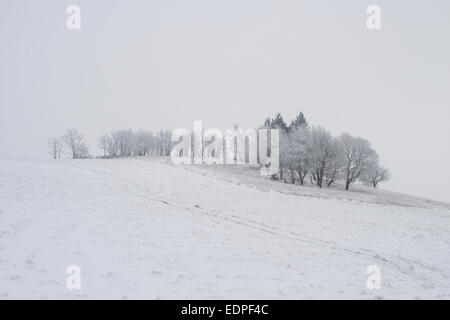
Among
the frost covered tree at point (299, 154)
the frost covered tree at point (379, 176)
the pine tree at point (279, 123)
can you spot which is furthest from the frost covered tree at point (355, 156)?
the pine tree at point (279, 123)

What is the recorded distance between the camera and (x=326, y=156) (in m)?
65.9

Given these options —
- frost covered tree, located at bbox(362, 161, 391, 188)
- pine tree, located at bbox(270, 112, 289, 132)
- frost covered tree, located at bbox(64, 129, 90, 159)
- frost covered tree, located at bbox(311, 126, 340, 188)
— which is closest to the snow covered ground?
frost covered tree, located at bbox(311, 126, 340, 188)

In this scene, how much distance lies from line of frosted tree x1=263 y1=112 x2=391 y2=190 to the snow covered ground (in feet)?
121

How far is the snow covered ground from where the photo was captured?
10766 mm

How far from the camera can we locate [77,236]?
1502cm

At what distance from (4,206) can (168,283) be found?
44.8 feet

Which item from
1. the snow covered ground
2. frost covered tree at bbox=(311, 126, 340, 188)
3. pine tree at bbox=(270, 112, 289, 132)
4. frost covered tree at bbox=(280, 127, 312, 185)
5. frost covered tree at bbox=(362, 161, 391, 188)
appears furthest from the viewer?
pine tree at bbox=(270, 112, 289, 132)

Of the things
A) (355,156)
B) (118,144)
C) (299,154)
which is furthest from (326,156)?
(118,144)

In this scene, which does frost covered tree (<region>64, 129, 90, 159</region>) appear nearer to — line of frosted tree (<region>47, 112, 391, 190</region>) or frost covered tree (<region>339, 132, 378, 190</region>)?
line of frosted tree (<region>47, 112, 391, 190</region>)

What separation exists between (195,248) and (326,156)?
2172 inches

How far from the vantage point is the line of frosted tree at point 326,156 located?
6606 centimetres

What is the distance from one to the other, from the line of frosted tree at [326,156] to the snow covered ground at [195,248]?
3701 cm
